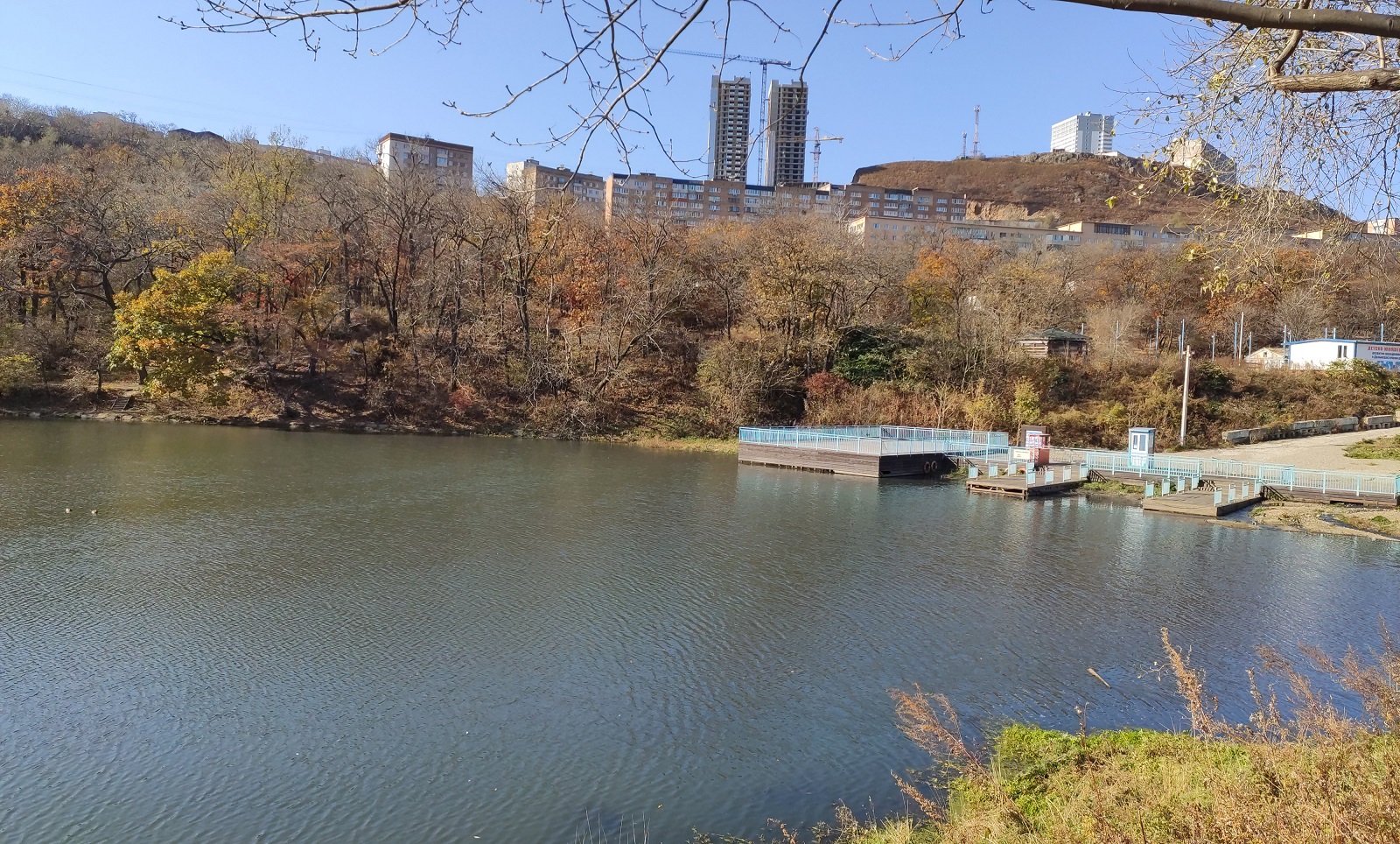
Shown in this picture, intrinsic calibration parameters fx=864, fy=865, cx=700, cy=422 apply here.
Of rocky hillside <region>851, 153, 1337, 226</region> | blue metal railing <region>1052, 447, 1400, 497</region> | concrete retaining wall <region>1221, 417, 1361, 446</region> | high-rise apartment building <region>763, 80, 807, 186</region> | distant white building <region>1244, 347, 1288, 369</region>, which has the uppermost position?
rocky hillside <region>851, 153, 1337, 226</region>

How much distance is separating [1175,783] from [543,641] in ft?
23.3

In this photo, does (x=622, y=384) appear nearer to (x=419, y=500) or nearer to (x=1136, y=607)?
(x=419, y=500)

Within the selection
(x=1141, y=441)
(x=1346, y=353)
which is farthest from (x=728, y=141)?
(x=1346, y=353)

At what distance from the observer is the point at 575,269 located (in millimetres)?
42125

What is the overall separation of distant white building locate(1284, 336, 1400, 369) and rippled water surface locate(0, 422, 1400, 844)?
82.4ft

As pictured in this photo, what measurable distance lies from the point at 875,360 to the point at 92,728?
32.5 m

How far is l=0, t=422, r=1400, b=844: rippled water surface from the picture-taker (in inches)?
276

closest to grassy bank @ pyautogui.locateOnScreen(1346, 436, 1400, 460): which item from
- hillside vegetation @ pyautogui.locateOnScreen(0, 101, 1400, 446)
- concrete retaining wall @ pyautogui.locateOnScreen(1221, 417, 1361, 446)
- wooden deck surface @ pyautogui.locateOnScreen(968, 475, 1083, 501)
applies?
concrete retaining wall @ pyautogui.locateOnScreen(1221, 417, 1361, 446)

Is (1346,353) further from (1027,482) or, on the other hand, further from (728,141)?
(728,141)

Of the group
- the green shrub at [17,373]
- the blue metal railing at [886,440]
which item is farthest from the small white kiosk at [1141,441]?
the green shrub at [17,373]

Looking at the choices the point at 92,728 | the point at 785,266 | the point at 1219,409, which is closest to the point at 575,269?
the point at 785,266

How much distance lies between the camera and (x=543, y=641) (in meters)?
10.6

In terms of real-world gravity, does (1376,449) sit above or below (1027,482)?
above

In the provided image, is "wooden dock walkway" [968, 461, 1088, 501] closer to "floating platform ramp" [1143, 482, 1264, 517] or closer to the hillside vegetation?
"floating platform ramp" [1143, 482, 1264, 517]
